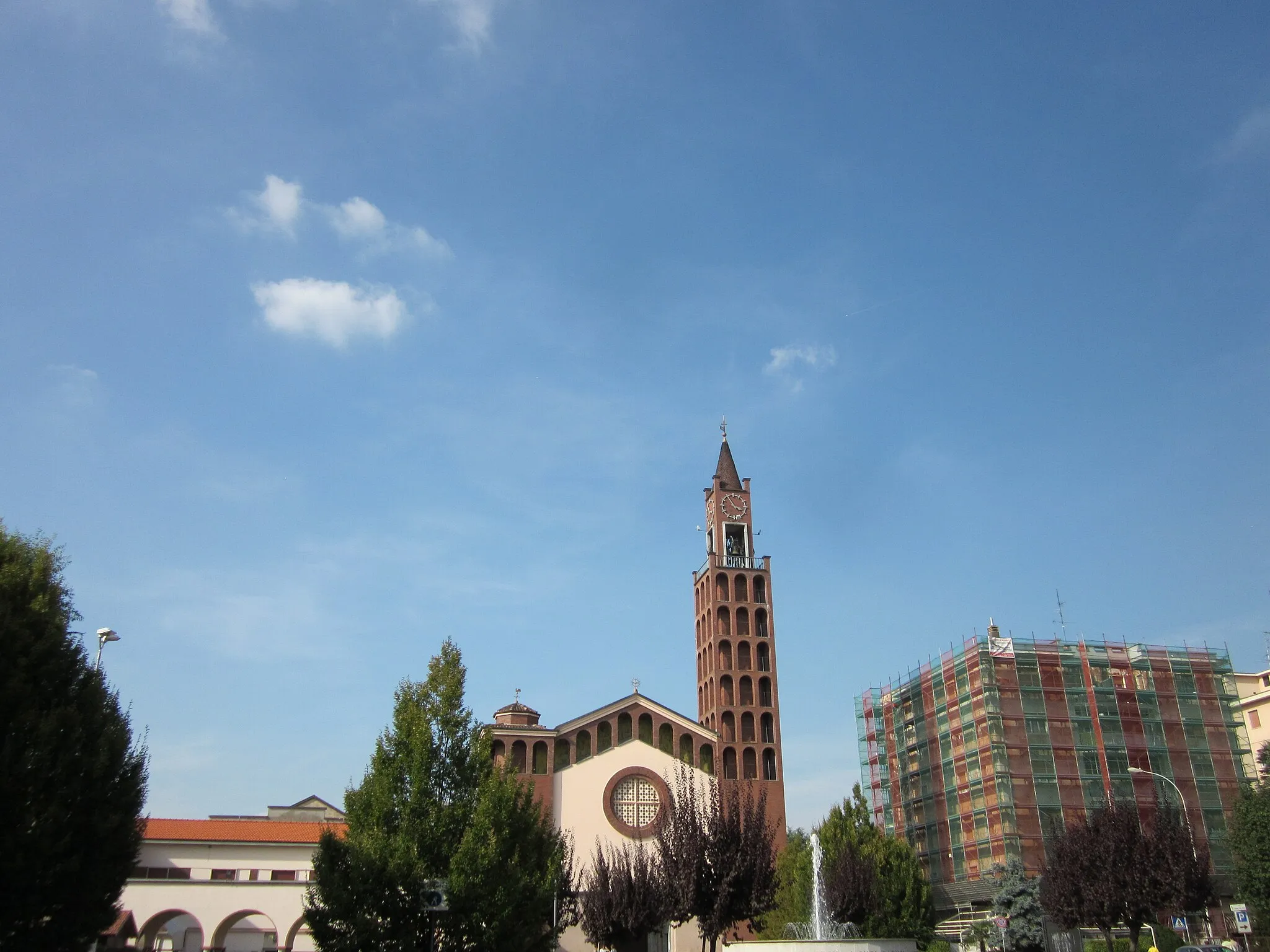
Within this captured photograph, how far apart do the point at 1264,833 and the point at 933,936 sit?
14.5m

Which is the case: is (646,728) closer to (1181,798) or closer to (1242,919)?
(1181,798)

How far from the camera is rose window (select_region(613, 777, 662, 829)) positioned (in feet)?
175

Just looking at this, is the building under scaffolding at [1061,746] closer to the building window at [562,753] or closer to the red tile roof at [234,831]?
the building window at [562,753]

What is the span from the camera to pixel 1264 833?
39250 millimetres

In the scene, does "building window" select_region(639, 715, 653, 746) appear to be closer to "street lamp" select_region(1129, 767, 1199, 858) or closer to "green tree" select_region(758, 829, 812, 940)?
"green tree" select_region(758, 829, 812, 940)

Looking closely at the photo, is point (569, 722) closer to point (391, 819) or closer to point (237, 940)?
point (237, 940)

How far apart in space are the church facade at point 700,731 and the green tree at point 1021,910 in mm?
12247

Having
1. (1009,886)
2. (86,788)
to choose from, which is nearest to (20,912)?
(86,788)

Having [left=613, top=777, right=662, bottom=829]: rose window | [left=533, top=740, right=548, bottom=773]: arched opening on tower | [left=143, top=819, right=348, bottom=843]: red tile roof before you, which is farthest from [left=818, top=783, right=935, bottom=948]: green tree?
[left=143, top=819, right=348, bottom=843]: red tile roof

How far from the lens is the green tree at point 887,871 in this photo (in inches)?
1732

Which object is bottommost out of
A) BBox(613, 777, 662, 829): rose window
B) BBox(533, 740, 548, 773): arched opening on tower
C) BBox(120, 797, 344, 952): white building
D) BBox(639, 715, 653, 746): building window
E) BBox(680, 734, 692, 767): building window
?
BBox(120, 797, 344, 952): white building

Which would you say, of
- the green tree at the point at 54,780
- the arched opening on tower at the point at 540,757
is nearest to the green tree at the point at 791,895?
the arched opening on tower at the point at 540,757

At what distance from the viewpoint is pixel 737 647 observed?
196 ft

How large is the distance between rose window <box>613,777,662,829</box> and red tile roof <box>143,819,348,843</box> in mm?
14606
